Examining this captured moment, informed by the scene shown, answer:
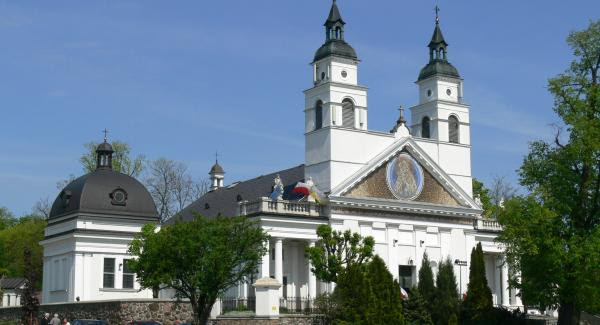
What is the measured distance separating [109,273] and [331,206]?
50.1 ft

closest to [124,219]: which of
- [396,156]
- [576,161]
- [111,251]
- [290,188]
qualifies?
[111,251]

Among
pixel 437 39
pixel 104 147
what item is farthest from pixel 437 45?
pixel 104 147

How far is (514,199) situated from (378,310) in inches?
341

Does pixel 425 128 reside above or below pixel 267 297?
above

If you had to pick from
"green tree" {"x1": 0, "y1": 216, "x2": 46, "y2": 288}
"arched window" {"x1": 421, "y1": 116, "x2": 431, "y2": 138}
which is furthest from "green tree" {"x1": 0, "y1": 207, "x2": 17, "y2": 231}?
"arched window" {"x1": 421, "y1": 116, "x2": 431, "y2": 138}

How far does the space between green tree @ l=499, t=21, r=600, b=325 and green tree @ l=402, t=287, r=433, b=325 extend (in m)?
5.00

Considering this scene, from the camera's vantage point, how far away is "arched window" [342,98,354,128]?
6384 cm

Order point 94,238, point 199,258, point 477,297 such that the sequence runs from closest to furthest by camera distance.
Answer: point 199,258 < point 477,297 < point 94,238

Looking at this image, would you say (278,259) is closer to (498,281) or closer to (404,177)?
(404,177)

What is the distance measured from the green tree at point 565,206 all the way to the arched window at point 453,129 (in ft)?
71.9

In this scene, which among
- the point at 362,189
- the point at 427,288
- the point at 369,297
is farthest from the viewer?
the point at 362,189

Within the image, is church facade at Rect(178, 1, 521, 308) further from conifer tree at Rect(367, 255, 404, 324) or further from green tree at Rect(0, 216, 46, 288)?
green tree at Rect(0, 216, 46, 288)

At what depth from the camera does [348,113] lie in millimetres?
64125

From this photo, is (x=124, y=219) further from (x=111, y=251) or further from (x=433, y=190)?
(x=433, y=190)
